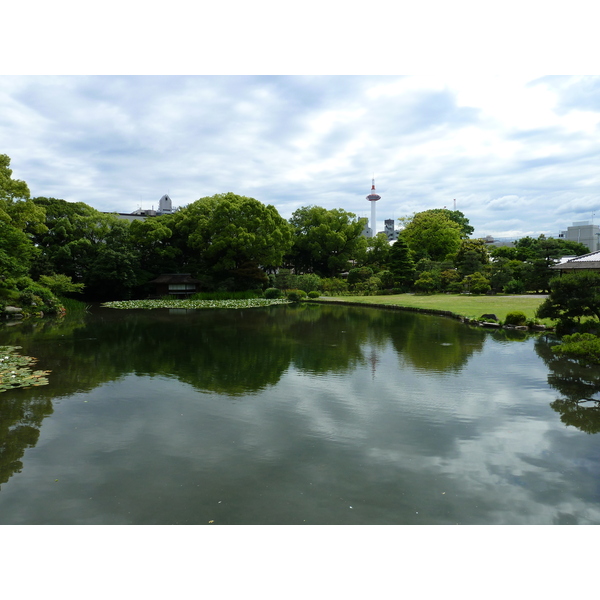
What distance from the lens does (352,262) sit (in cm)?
4156

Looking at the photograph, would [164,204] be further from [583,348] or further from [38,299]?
[583,348]

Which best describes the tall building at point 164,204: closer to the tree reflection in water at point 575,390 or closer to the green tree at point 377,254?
the green tree at point 377,254

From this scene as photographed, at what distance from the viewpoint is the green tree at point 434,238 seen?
137 feet

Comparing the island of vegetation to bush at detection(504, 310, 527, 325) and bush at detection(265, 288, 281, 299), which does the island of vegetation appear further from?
bush at detection(504, 310, 527, 325)

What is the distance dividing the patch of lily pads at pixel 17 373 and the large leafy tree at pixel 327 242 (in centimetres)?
3069

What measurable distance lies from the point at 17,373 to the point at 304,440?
667 centimetres

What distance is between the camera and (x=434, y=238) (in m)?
42.1

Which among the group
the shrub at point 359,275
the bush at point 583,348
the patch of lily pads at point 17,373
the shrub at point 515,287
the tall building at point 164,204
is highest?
the tall building at point 164,204

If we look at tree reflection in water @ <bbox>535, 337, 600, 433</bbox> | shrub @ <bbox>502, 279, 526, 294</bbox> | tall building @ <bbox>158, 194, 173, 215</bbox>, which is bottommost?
tree reflection in water @ <bbox>535, 337, 600, 433</bbox>

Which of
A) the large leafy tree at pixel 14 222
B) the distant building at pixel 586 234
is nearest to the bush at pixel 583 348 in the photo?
the large leafy tree at pixel 14 222

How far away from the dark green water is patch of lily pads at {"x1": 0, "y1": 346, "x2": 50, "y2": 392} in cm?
34

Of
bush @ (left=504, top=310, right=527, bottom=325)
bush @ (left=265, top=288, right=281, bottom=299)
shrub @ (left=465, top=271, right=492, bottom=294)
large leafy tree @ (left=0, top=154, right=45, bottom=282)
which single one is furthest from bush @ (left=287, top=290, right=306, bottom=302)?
bush @ (left=504, top=310, right=527, bottom=325)

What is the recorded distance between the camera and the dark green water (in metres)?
3.64

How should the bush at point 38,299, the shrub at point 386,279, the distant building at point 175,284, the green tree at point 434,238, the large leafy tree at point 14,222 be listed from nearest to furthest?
1. the large leafy tree at point 14,222
2. the bush at point 38,299
3. the distant building at point 175,284
4. the shrub at point 386,279
5. the green tree at point 434,238
